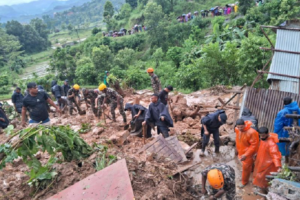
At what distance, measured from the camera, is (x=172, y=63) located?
22.8 metres

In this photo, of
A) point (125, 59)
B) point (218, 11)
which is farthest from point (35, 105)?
point (218, 11)

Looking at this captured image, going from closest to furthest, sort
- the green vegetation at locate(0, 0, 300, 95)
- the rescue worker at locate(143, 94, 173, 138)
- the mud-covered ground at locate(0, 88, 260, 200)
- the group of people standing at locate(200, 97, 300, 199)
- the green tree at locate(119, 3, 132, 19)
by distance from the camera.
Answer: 1. the group of people standing at locate(200, 97, 300, 199)
2. the mud-covered ground at locate(0, 88, 260, 200)
3. the rescue worker at locate(143, 94, 173, 138)
4. the green vegetation at locate(0, 0, 300, 95)
5. the green tree at locate(119, 3, 132, 19)

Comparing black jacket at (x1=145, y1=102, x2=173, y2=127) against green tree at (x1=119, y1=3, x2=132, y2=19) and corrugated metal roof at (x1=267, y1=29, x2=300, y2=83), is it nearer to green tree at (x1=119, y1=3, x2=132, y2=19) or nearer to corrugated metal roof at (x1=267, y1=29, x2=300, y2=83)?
corrugated metal roof at (x1=267, y1=29, x2=300, y2=83)

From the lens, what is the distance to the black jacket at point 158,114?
5.82 meters

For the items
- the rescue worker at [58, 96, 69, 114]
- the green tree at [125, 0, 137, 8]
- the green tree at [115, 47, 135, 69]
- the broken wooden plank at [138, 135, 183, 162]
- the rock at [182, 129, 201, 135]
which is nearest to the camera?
the broken wooden plank at [138, 135, 183, 162]

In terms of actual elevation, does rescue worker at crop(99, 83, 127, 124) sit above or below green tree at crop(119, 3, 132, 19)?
below

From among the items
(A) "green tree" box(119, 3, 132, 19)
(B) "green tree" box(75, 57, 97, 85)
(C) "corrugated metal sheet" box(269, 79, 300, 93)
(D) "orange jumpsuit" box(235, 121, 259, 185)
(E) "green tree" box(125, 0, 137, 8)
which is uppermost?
(E) "green tree" box(125, 0, 137, 8)

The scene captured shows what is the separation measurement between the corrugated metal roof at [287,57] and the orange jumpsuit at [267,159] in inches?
125

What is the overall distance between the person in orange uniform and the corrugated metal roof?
10.4 feet

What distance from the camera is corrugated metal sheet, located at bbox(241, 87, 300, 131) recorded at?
605 cm

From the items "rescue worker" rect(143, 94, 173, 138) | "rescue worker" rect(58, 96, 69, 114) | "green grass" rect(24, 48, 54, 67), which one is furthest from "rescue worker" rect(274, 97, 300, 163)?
"green grass" rect(24, 48, 54, 67)

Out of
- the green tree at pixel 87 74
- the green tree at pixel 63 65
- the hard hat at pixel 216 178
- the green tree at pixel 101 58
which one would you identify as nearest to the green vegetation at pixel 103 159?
the hard hat at pixel 216 178

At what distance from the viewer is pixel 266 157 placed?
14.1ft

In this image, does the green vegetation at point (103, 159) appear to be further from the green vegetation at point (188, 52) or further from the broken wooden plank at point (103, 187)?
the green vegetation at point (188, 52)
